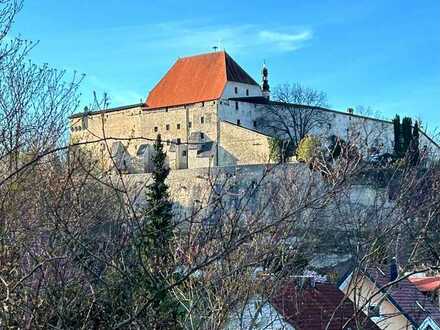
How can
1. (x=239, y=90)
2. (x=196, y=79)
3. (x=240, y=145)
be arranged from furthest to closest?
(x=196, y=79)
(x=239, y=90)
(x=240, y=145)

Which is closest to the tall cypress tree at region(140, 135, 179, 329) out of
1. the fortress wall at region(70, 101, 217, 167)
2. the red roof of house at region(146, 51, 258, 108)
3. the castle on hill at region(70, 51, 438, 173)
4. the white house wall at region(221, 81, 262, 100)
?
the castle on hill at region(70, 51, 438, 173)

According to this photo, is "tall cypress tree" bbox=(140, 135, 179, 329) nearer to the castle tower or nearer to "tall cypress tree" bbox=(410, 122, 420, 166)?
"tall cypress tree" bbox=(410, 122, 420, 166)

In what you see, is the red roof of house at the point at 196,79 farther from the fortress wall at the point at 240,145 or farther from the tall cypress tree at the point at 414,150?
the tall cypress tree at the point at 414,150

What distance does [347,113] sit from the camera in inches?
1716

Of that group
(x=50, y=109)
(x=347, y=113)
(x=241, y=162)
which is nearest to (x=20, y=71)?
(x=50, y=109)

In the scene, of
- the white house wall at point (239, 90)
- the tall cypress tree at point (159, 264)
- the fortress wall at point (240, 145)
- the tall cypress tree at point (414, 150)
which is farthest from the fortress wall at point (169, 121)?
the tall cypress tree at point (159, 264)

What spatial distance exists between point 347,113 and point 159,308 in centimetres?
4266

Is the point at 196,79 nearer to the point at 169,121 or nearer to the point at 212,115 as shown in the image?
the point at 169,121

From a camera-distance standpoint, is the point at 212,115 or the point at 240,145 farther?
the point at 212,115

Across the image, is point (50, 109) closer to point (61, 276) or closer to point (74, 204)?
point (74, 204)

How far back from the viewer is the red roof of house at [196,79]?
42156 millimetres

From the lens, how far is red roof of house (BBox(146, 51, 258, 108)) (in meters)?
42.2

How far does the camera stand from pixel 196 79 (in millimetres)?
43562

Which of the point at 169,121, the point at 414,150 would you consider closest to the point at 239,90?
the point at 169,121
